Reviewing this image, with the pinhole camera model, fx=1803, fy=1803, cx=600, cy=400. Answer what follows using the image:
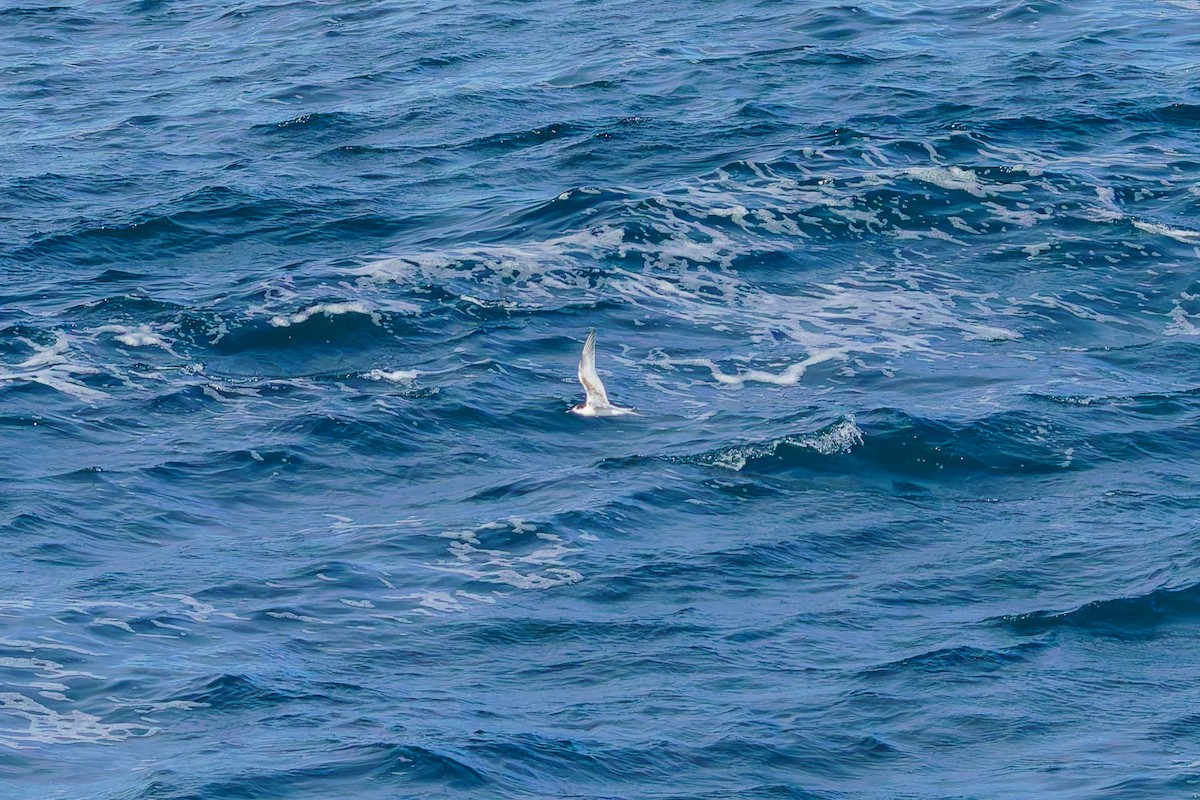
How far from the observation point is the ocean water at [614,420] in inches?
684

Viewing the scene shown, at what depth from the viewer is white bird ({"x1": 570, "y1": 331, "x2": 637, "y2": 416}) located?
23.3 meters

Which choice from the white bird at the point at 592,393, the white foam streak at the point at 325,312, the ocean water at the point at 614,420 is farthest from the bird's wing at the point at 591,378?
the white foam streak at the point at 325,312

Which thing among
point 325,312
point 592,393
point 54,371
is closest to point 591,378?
point 592,393

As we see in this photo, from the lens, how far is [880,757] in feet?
55.7

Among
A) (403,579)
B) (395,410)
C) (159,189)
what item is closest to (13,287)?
(159,189)

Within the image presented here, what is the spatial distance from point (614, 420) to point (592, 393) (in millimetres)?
782

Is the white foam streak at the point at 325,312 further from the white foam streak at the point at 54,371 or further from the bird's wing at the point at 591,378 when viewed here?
the bird's wing at the point at 591,378

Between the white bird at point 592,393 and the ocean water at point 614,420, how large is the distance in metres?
0.23

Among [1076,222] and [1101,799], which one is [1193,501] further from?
[1076,222]

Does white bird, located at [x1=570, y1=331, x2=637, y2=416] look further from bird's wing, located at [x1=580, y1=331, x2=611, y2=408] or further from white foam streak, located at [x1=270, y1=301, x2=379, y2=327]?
white foam streak, located at [x1=270, y1=301, x2=379, y2=327]

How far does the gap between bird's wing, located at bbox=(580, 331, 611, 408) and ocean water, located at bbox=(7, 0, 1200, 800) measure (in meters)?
0.51

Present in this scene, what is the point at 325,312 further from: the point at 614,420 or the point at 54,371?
the point at 614,420

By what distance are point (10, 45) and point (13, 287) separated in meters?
17.6

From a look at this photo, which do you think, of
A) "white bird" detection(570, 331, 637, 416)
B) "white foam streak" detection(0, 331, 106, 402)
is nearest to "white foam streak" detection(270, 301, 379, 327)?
"white foam streak" detection(0, 331, 106, 402)
